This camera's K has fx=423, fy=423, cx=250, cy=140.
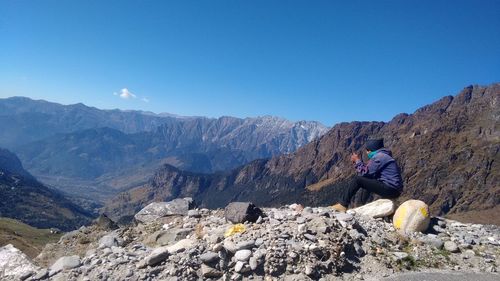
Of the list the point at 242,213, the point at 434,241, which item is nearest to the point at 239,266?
the point at 242,213

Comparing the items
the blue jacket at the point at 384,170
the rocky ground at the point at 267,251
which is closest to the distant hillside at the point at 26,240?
the rocky ground at the point at 267,251

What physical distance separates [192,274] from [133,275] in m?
1.74

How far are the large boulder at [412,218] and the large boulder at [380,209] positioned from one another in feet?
0.97

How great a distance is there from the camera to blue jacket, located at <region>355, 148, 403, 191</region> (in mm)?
15398

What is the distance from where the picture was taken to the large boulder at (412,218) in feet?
50.7

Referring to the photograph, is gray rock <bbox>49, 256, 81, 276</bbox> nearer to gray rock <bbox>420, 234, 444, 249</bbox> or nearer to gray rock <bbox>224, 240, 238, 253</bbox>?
gray rock <bbox>224, 240, 238, 253</bbox>

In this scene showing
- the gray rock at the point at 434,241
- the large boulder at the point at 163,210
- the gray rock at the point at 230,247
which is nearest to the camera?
the gray rock at the point at 230,247

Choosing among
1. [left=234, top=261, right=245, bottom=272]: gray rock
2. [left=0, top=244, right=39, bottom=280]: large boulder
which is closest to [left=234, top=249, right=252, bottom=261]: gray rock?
[left=234, top=261, right=245, bottom=272]: gray rock

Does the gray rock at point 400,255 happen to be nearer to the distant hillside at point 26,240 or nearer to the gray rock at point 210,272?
the gray rock at point 210,272

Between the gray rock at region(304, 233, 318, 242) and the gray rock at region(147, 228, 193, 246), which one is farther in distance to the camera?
the gray rock at region(147, 228, 193, 246)

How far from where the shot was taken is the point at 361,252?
42.4 feet

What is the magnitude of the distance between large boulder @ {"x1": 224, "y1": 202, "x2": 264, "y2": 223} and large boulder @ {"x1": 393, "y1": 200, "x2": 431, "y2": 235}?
16.7ft

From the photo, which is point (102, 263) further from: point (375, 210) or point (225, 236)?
point (375, 210)

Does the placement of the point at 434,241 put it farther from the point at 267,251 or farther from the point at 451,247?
the point at 267,251
